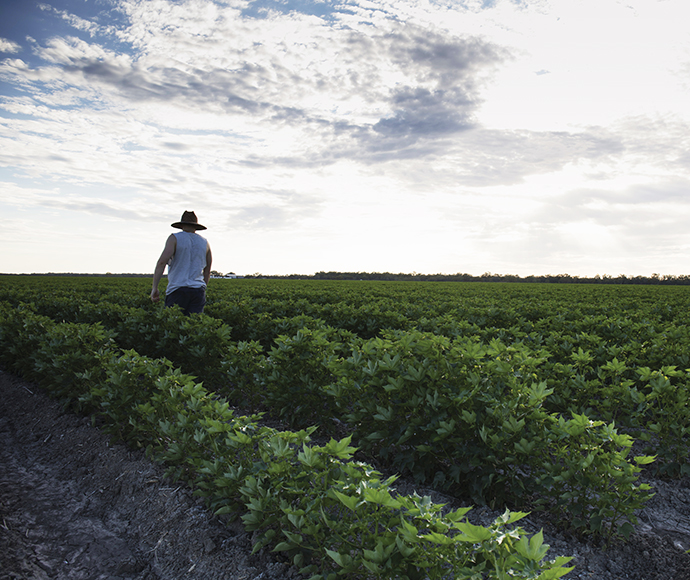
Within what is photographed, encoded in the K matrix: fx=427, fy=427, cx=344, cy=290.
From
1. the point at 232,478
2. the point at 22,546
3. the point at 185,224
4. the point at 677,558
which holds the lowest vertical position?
the point at 22,546

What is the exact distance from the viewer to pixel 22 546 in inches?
125

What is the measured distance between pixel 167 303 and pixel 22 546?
5166 millimetres

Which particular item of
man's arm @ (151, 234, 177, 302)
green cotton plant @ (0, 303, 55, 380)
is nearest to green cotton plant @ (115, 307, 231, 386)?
man's arm @ (151, 234, 177, 302)

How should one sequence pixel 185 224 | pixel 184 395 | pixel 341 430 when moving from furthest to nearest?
pixel 185 224 → pixel 341 430 → pixel 184 395

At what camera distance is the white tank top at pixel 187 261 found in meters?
7.53

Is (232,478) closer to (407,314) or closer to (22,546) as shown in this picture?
(22,546)

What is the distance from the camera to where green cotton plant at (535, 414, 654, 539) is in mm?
2918

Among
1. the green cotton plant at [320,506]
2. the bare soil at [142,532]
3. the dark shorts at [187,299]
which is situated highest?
the dark shorts at [187,299]

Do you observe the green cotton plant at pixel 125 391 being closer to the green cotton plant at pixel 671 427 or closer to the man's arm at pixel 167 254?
the man's arm at pixel 167 254

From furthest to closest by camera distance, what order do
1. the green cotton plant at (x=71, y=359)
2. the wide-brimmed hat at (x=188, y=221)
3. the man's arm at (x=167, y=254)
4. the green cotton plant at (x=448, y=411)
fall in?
the wide-brimmed hat at (x=188, y=221), the man's arm at (x=167, y=254), the green cotton plant at (x=71, y=359), the green cotton plant at (x=448, y=411)

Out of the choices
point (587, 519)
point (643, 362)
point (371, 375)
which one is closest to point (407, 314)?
point (643, 362)

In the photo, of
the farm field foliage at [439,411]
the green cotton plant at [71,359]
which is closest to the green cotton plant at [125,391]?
the farm field foliage at [439,411]

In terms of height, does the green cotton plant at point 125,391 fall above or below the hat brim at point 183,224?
below

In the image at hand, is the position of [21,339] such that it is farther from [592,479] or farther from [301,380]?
[592,479]
